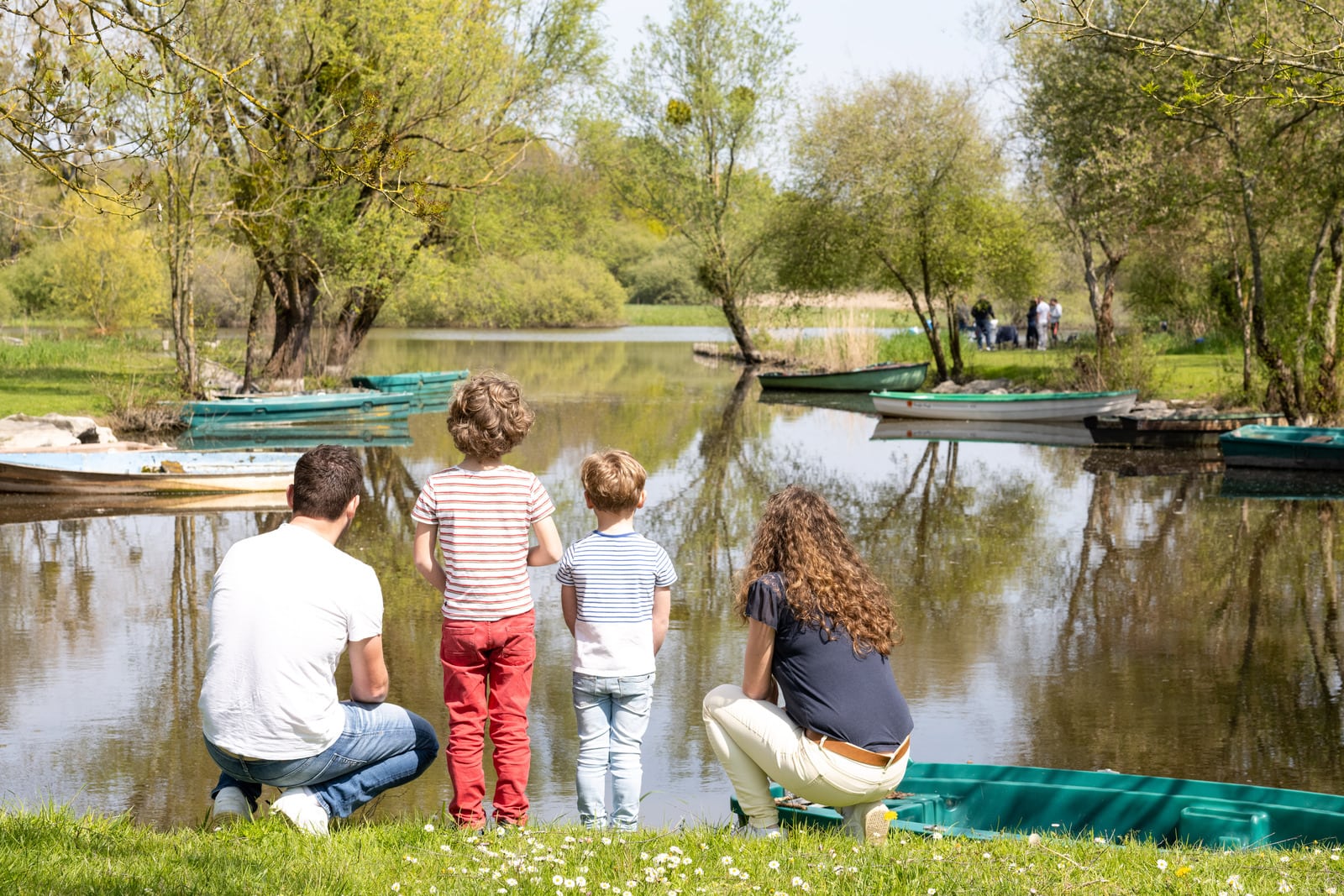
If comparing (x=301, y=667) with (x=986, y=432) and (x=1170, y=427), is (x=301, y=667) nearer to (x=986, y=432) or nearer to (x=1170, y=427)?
(x=1170, y=427)

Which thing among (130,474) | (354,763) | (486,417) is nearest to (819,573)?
(486,417)

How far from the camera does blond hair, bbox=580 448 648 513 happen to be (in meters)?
4.68

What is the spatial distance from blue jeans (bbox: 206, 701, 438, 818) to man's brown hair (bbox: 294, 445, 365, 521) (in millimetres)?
686

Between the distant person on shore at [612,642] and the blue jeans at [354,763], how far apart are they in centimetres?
60

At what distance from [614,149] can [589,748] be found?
122 ft

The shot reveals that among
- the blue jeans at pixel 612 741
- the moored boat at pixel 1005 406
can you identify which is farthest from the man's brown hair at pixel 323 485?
the moored boat at pixel 1005 406

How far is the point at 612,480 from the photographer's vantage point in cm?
468

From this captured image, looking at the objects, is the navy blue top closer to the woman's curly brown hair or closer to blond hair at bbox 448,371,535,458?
the woman's curly brown hair

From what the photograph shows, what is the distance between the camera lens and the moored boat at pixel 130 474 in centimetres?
1408

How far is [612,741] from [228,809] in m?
1.36

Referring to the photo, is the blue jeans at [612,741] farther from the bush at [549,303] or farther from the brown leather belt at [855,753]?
the bush at [549,303]

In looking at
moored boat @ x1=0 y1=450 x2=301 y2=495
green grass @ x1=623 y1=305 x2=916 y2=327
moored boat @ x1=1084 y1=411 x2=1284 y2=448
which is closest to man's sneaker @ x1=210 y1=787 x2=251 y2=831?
moored boat @ x1=0 y1=450 x2=301 y2=495

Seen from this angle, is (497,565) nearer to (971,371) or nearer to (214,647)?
(214,647)

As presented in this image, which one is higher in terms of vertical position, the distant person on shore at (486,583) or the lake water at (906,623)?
the distant person on shore at (486,583)
